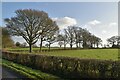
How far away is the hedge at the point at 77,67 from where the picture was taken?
36.7 ft

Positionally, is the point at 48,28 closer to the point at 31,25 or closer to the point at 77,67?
the point at 31,25

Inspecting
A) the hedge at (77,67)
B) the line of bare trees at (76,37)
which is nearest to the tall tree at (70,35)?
the line of bare trees at (76,37)

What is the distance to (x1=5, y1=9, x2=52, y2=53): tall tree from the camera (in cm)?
5153

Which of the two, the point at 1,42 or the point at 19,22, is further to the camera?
the point at 1,42

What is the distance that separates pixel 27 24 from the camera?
5238cm

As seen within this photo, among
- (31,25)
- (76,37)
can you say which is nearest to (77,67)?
(31,25)

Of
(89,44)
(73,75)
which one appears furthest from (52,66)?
(89,44)

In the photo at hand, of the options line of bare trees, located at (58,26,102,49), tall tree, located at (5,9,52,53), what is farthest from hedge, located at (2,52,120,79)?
line of bare trees, located at (58,26,102,49)

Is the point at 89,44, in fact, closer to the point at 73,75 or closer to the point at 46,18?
the point at 46,18

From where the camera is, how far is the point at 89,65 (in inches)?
493

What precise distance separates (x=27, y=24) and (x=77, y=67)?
40.3 metres

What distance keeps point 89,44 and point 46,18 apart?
45608mm

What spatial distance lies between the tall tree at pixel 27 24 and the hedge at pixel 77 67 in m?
32.6

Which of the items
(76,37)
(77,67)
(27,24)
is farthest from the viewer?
(76,37)
